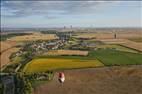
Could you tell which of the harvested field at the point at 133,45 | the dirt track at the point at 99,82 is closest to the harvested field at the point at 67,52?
the dirt track at the point at 99,82

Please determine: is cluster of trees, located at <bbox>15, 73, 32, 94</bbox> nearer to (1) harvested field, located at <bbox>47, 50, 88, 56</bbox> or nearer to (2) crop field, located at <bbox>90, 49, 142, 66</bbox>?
(1) harvested field, located at <bbox>47, 50, 88, 56</bbox>

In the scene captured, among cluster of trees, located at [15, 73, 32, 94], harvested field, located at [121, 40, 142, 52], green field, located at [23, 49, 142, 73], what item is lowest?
cluster of trees, located at [15, 73, 32, 94]

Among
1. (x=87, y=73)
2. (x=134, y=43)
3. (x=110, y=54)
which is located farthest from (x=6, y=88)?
(x=134, y=43)

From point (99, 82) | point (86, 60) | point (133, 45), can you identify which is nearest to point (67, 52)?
point (86, 60)

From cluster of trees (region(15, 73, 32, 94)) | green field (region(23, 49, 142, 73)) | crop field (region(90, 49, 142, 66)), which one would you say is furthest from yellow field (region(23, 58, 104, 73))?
crop field (region(90, 49, 142, 66))

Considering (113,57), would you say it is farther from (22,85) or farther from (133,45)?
(22,85)

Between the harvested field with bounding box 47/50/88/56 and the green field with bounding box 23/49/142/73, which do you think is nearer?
the green field with bounding box 23/49/142/73
